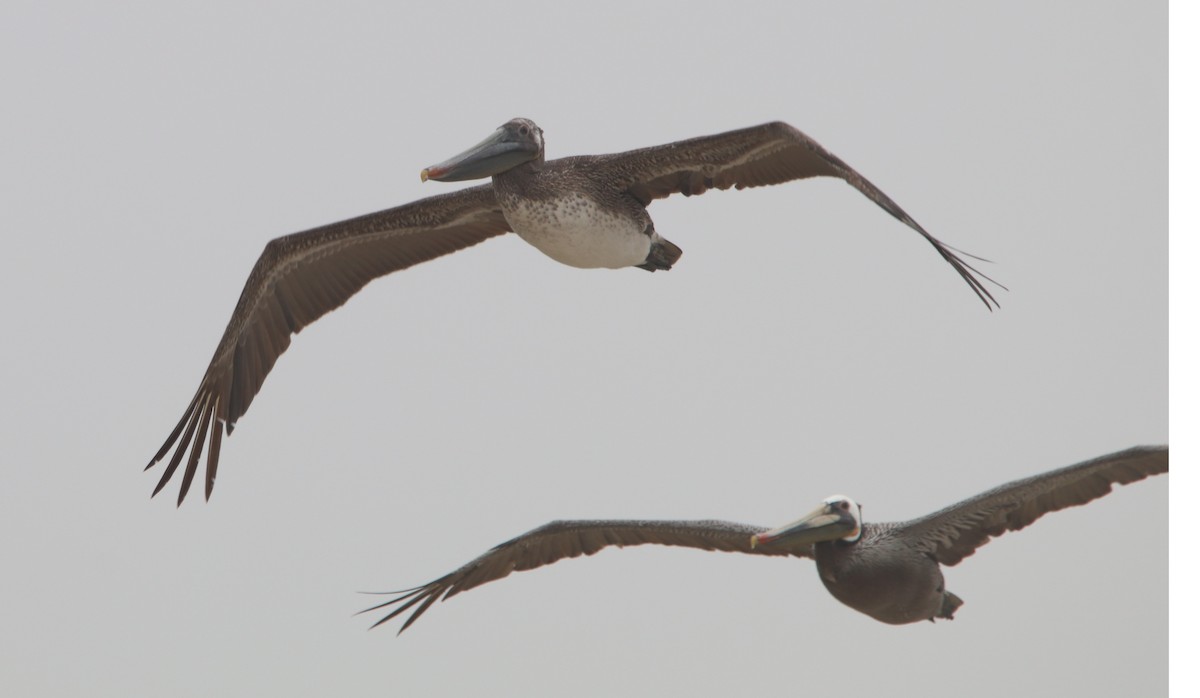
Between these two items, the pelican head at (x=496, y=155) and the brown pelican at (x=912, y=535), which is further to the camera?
the pelican head at (x=496, y=155)

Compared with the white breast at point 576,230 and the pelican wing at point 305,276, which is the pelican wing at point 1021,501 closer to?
the white breast at point 576,230

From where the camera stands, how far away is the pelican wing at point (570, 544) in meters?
7.34

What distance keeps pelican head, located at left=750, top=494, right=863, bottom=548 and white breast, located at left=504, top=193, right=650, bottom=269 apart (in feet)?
4.63

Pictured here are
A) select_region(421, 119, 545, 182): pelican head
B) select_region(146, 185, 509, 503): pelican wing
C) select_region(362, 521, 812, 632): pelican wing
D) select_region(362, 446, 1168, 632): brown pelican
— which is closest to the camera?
select_region(362, 446, 1168, 632): brown pelican

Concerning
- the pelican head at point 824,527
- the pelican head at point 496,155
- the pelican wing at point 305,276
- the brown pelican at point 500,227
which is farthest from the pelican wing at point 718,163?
the pelican head at point 824,527

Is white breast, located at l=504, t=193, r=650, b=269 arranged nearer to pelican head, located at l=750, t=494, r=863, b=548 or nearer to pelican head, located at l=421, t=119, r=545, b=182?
pelican head, located at l=421, t=119, r=545, b=182

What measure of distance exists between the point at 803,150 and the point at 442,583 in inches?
110

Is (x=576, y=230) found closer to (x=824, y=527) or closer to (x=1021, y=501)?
Result: (x=824, y=527)

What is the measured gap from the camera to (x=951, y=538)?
22.8 ft

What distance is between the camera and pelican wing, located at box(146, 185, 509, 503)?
25.2 feet

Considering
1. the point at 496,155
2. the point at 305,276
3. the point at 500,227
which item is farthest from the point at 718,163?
the point at 305,276

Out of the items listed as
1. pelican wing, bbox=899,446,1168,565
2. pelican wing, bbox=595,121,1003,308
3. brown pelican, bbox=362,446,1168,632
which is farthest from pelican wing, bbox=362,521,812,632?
pelican wing, bbox=595,121,1003,308

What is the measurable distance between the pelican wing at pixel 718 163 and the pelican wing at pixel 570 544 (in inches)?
61.2

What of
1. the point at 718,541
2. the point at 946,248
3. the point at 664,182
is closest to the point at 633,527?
the point at 718,541
